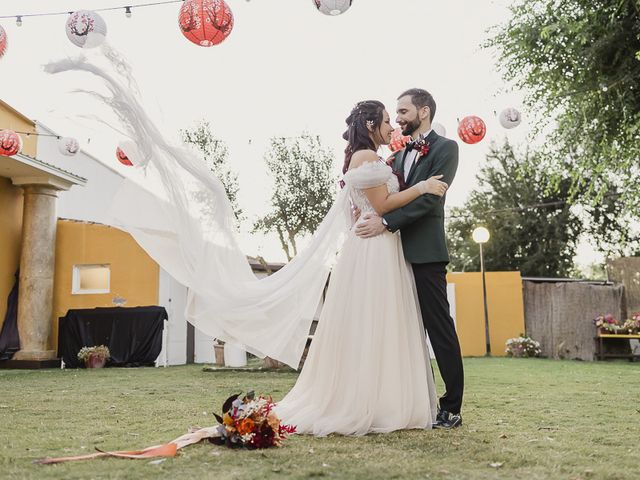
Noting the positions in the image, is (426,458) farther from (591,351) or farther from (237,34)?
(591,351)

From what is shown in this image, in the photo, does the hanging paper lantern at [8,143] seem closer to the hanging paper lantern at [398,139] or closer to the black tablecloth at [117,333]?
the black tablecloth at [117,333]

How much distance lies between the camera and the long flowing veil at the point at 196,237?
12.6 ft

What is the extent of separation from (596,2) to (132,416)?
10.2 meters

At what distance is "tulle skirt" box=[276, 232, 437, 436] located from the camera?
3.84 metres

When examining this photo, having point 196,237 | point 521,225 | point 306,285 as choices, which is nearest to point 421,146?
point 306,285

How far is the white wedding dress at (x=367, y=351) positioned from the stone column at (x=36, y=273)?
11.4 m

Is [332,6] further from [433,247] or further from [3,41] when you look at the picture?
[3,41]

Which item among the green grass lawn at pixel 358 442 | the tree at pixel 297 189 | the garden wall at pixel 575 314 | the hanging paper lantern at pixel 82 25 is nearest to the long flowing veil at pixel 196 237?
the green grass lawn at pixel 358 442

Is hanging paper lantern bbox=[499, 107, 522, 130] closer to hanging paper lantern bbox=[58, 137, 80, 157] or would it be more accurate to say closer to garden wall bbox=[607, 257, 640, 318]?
garden wall bbox=[607, 257, 640, 318]

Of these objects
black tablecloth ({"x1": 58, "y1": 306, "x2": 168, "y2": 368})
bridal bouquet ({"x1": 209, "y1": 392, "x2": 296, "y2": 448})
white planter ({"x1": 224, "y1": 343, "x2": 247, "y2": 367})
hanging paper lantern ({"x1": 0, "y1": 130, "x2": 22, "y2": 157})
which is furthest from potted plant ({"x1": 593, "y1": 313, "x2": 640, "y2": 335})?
hanging paper lantern ({"x1": 0, "y1": 130, "x2": 22, "y2": 157})

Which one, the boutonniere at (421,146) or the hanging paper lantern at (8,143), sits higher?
the hanging paper lantern at (8,143)

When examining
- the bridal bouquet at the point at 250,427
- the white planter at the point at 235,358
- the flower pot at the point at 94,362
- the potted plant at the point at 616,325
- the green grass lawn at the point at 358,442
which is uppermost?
the potted plant at the point at 616,325

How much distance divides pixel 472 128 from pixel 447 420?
644cm

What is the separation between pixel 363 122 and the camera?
4184mm
